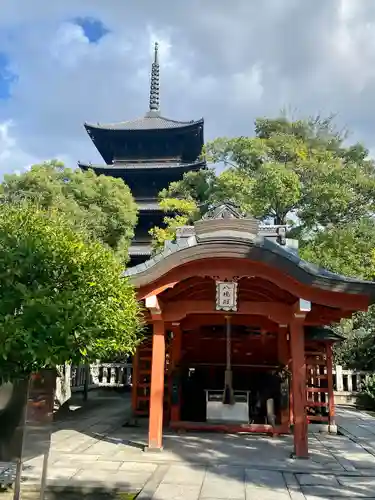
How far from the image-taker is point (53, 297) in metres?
4.07

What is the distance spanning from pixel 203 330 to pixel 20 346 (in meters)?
7.02

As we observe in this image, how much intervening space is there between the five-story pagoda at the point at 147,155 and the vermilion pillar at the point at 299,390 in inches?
685

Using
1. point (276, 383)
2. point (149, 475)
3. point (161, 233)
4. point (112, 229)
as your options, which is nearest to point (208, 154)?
point (161, 233)

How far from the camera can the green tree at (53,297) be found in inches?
152

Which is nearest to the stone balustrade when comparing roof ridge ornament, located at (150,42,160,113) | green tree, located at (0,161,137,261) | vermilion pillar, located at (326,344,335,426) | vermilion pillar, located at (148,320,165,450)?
vermilion pillar, located at (326,344,335,426)

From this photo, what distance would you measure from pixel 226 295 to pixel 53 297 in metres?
3.41

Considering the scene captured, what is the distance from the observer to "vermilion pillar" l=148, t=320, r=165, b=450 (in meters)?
7.00

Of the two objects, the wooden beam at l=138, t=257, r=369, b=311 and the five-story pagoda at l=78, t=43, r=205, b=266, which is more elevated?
the five-story pagoda at l=78, t=43, r=205, b=266

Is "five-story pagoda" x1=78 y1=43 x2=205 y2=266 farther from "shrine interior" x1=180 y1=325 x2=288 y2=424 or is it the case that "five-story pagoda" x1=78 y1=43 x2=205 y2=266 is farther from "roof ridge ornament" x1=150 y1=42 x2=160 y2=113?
"shrine interior" x1=180 y1=325 x2=288 y2=424

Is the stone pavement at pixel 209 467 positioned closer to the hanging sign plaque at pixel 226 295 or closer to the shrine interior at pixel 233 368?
the shrine interior at pixel 233 368

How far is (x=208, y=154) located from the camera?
21297 mm

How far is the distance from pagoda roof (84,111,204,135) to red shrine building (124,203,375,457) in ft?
54.3

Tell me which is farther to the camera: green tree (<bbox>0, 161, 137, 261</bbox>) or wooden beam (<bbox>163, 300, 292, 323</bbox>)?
green tree (<bbox>0, 161, 137, 261</bbox>)

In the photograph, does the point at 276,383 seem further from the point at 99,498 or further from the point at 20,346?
the point at 20,346
